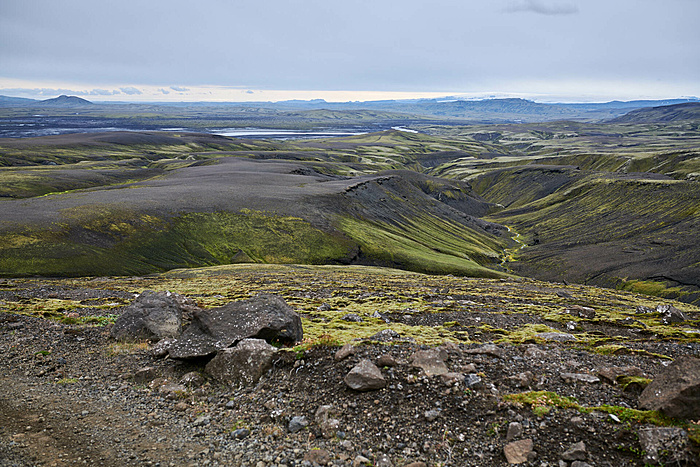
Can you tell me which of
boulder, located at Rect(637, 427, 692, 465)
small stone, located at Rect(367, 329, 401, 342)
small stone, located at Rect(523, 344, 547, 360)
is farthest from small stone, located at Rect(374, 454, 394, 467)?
small stone, located at Rect(523, 344, 547, 360)

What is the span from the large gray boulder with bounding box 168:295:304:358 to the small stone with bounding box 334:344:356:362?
3507 mm

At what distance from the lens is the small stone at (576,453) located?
11.1 metres

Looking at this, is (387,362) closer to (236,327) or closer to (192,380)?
(236,327)

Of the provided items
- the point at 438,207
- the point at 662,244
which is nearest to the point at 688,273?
the point at 662,244

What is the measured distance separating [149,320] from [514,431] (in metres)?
19.3

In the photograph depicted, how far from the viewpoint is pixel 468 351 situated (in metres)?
17.5

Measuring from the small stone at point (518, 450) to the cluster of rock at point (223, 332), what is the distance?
378 inches

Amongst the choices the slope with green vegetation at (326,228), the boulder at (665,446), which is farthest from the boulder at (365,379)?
the slope with green vegetation at (326,228)

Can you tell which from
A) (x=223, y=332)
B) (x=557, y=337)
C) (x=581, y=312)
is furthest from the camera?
(x=581, y=312)

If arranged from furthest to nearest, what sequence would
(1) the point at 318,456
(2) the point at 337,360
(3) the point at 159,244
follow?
(3) the point at 159,244 < (2) the point at 337,360 < (1) the point at 318,456

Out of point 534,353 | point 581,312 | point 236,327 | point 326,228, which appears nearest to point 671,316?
point 581,312

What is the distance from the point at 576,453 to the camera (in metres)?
11.1

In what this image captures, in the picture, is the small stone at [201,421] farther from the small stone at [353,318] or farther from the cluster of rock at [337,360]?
the small stone at [353,318]

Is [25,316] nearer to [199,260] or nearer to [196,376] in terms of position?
[196,376]
